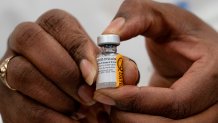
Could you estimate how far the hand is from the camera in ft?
2.47

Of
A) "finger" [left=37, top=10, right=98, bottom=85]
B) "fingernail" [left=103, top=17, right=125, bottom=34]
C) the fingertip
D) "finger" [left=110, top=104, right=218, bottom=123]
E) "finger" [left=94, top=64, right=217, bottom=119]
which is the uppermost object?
"fingernail" [left=103, top=17, right=125, bottom=34]

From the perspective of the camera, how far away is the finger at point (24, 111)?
2.64 feet

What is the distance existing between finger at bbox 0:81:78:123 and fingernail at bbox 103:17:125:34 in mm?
193

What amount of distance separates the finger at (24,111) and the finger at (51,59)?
0.17 ft

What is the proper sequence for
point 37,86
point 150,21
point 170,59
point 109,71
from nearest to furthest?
point 109,71
point 37,86
point 150,21
point 170,59

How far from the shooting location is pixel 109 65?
2.27 feet

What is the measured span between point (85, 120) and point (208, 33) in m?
0.40

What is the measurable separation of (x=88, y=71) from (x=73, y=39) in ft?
0.36

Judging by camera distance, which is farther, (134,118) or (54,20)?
(54,20)

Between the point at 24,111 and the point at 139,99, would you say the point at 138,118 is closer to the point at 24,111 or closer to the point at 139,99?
the point at 139,99

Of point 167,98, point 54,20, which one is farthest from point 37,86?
point 167,98

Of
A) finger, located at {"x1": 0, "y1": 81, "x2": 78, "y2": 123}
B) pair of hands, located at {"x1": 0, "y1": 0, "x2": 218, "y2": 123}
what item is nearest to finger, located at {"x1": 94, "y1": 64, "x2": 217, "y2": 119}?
pair of hands, located at {"x1": 0, "y1": 0, "x2": 218, "y2": 123}

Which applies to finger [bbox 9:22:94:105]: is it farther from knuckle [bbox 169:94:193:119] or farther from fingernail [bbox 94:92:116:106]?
knuckle [bbox 169:94:193:119]

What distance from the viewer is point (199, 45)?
98 centimetres
